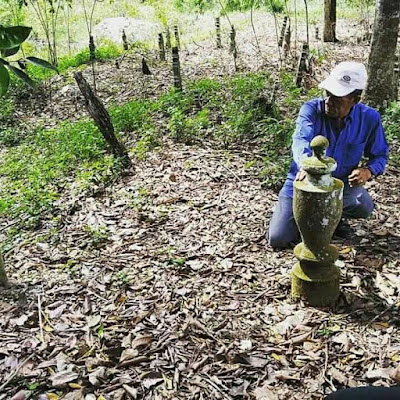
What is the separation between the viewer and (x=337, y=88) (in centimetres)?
266

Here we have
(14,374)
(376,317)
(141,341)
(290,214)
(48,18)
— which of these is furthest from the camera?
(48,18)

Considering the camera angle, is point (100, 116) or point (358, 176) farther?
point (100, 116)

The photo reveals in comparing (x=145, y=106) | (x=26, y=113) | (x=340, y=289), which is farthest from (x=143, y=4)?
(x=340, y=289)

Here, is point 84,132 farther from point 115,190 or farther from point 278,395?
point 278,395

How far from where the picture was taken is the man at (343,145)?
2.83m

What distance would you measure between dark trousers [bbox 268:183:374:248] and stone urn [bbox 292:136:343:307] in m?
0.51

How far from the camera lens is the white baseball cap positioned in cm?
264

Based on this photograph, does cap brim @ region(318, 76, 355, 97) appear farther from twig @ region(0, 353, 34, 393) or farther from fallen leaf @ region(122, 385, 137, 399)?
twig @ region(0, 353, 34, 393)

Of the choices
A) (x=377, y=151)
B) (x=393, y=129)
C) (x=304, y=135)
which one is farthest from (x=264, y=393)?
(x=393, y=129)

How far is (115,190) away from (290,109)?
8.72ft

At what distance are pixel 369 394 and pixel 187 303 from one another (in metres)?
1.25

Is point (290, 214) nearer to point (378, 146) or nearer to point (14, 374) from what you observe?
point (378, 146)

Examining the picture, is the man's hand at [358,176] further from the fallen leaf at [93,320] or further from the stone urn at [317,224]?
the fallen leaf at [93,320]

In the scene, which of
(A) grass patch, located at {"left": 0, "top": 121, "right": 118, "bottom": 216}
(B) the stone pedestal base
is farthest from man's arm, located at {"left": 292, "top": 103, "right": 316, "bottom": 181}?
(A) grass patch, located at {"left": 0, "top": 121, "right": 118, "bottom": 216}
